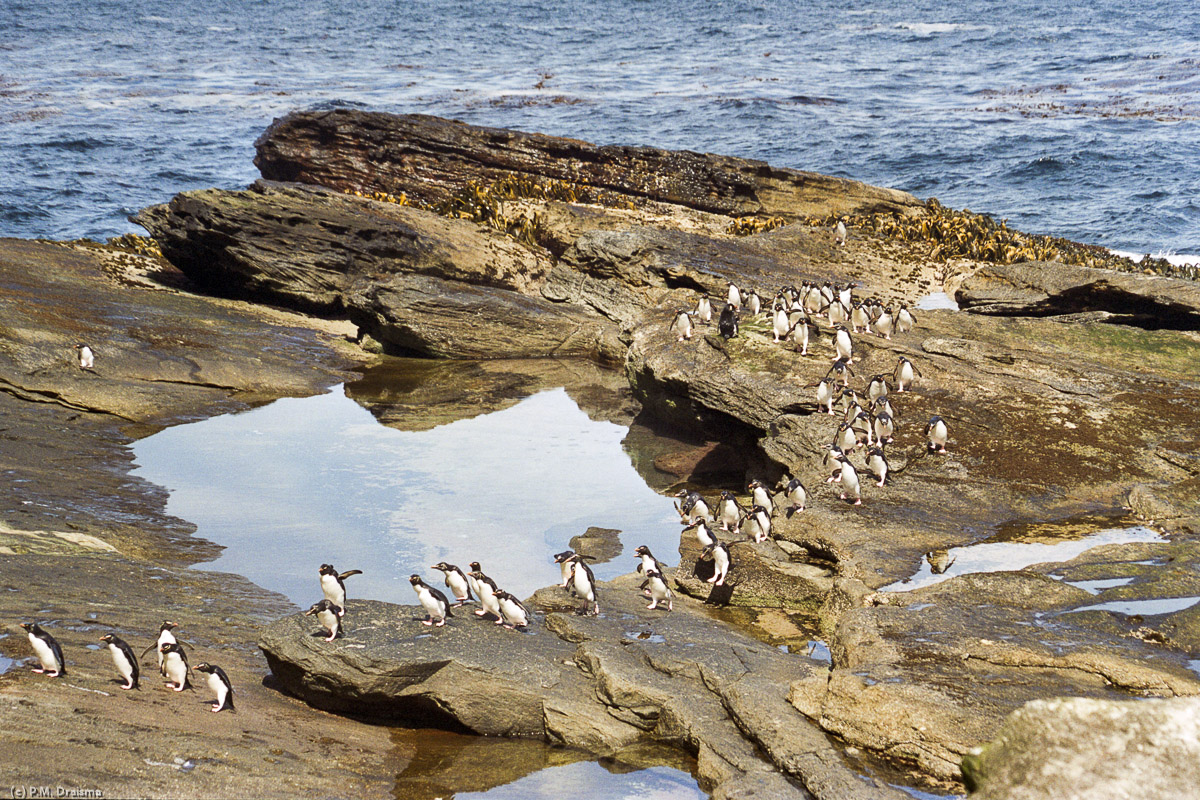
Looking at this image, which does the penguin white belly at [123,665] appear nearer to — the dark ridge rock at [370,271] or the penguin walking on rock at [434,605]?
the penguin walking on rock at [434,605]

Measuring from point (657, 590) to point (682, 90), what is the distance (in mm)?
67236

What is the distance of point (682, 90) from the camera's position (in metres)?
74.9

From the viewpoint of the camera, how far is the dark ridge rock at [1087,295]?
902 inches

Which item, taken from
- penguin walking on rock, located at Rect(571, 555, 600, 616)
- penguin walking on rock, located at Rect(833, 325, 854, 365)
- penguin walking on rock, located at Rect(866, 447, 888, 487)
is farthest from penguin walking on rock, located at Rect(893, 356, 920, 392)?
penguin walking on rock, located at Rect(571, 555, 600, 616)

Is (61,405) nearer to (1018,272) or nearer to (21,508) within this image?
(21,508)

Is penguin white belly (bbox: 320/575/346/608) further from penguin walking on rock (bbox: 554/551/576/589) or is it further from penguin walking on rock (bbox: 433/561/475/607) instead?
penguin walking on rock (bbox: 554/551/576/589)

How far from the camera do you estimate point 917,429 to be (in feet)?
57.2

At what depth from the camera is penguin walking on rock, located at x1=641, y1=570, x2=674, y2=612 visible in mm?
13445

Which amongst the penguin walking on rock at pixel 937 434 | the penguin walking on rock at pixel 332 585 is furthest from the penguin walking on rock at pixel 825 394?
the penguin walking on rock at pixel 332 585

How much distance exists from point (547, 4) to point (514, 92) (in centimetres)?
5241

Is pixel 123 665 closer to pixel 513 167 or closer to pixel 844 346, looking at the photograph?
pixel 844 346

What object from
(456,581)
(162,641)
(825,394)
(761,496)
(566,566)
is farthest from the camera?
(825,394)

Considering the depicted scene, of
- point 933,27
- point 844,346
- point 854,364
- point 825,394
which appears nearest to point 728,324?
point 844,346

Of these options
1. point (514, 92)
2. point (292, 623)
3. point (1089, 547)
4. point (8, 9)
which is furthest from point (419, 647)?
point (8, 9)
